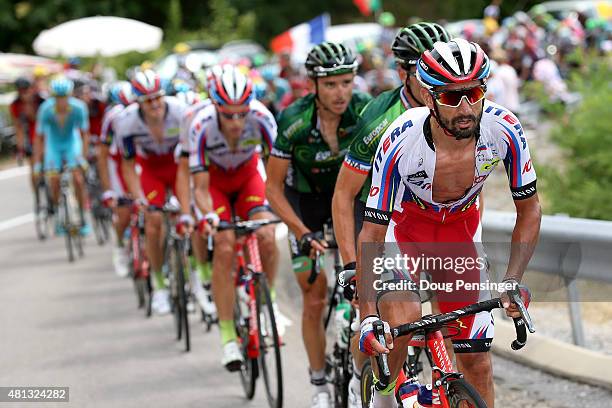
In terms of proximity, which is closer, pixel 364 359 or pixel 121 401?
pixel 364 359

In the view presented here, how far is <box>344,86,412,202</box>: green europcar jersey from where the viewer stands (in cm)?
521

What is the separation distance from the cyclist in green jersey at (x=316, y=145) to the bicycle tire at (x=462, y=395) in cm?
209

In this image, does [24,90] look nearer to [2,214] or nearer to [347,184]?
[2,214]

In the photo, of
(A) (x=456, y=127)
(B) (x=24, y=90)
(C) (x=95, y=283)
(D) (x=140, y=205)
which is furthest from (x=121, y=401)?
(B) (x=24, y=90)

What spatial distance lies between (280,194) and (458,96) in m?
2.36

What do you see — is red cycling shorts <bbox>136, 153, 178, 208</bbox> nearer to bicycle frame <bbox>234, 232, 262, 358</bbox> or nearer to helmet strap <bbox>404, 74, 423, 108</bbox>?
bicycle frame <bbox>234, 232, 262, 358</bbox>

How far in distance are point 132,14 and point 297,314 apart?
1685 inches

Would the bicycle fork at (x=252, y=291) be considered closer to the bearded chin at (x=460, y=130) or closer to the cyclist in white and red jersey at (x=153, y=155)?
the cyclist in white and red jersey at (x=153, y=155)

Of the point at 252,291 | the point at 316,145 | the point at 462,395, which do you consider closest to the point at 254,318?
the point at 252,291

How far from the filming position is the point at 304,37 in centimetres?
2108

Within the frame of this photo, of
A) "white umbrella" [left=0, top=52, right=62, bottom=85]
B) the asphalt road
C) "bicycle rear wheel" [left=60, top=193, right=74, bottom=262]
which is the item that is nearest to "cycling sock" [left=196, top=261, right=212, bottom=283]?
the asphalt road

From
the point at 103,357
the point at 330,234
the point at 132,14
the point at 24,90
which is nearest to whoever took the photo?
the point at 330,234

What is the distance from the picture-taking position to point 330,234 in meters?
6.91

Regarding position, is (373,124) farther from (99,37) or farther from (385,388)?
(99,37)
